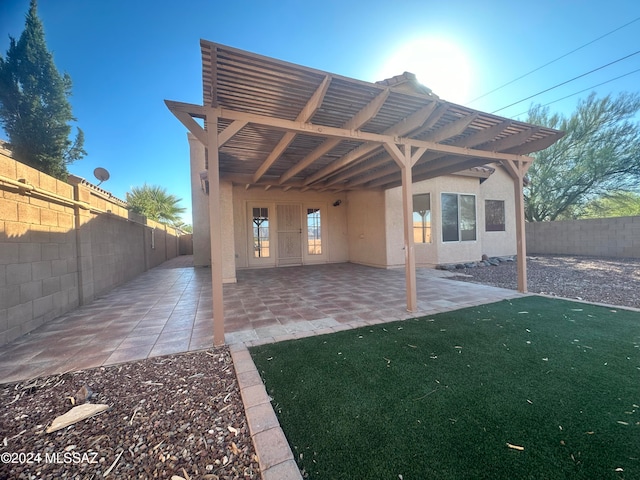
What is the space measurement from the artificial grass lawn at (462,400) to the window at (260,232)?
5856 millimetres

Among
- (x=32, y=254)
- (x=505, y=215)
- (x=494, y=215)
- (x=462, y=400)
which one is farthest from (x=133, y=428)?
(x=505, y=215)

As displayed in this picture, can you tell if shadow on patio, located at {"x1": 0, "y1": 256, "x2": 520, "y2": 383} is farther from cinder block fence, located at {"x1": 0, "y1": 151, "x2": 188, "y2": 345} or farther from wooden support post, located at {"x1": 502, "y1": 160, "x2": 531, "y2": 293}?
wooden support post, located at {"x1": 502, "y1": 160, "x2": 531, "y2": 293}

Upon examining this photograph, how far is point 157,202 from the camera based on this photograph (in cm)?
1619

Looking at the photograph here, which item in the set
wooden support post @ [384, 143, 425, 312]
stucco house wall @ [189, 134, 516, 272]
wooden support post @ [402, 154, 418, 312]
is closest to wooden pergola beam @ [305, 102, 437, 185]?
wooden support post @ [384, 143, 425, 312]

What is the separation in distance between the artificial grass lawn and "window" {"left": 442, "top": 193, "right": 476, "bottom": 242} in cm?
504

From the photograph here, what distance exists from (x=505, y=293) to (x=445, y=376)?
3.36 m

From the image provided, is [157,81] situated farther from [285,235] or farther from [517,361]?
[517,361]

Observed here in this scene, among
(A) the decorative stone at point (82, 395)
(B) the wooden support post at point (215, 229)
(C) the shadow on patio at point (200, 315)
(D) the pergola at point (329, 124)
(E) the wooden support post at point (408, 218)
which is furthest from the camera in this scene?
(E) the wooden support post at point (408, 218)

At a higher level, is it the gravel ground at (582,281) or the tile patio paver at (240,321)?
the tile patio paver at (240,321)

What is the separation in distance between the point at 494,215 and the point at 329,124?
8.87m

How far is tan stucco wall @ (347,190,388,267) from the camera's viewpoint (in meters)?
7.64

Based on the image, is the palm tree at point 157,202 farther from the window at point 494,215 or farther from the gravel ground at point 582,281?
the window at point 494,215

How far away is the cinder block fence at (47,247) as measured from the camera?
103 inches

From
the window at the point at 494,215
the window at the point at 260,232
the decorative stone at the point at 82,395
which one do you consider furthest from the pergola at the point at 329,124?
the window at the point at 494,215
